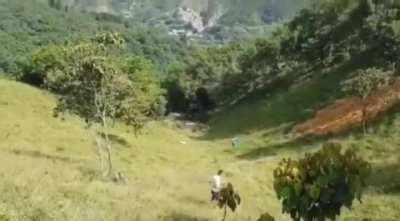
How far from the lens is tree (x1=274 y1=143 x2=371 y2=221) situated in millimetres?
11320

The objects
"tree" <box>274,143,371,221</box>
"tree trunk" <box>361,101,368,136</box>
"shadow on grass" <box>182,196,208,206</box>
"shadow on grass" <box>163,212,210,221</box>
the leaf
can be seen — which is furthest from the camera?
"tree trunk" <box>361,101,368,136</box>

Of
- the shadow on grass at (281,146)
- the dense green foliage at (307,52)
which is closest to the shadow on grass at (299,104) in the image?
the dense green foliage at (307,52)

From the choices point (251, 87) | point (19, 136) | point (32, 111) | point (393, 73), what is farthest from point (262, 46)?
point (19, 136)

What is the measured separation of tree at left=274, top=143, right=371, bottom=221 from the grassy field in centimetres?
427

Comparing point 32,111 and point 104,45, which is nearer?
point 104,45

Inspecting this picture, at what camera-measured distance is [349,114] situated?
2178 inches

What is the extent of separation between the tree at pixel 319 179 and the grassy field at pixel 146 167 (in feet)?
14.0

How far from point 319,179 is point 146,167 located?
29.0 metres

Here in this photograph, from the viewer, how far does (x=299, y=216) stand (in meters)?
11.5

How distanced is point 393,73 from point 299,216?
54207 mm

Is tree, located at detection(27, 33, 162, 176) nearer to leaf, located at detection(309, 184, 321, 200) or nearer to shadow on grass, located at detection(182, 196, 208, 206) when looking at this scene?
shadow on grass, located at detection(182, 196, 208, 206)

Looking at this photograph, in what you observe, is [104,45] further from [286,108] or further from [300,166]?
[286,108]

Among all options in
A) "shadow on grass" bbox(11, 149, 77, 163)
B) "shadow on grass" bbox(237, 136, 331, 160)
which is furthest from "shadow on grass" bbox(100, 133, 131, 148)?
"shadow on grass" bbox(11, 149, 77, 163)

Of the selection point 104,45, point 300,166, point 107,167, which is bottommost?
point 300,166
